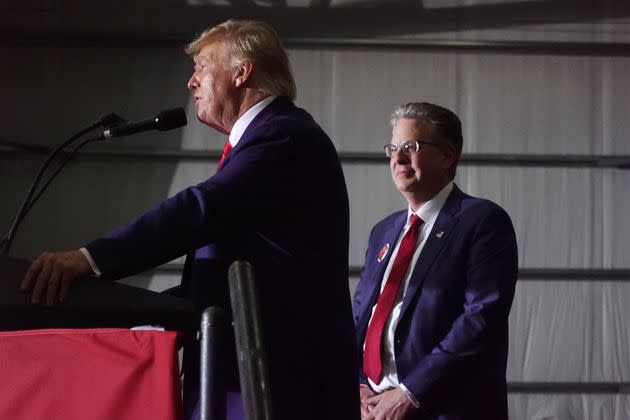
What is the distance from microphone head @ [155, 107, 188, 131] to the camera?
1497 millimetres

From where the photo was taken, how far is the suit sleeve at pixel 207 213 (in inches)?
50.1

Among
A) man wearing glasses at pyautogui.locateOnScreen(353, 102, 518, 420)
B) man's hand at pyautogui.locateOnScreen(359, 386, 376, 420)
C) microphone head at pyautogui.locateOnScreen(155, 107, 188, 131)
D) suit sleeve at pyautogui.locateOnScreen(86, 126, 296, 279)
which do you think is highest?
microphone head at pyautogui.locateOnScreen(155, 107, 188, 131)

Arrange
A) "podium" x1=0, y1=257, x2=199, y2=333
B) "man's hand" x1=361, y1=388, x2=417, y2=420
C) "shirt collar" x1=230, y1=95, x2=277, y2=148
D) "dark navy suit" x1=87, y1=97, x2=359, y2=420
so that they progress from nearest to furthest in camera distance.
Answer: "podium" x1=0, y1=257, x2=199, y2=333
"dark navy suit" x1=87, y1=97, x2=359, y2=420
"shirt collar" x1=230, y1=95, x2=277, y2=148
"man's hand" x1=361, y1=388, x2=417, y2=420

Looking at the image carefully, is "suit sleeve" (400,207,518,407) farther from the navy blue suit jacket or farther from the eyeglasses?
the eyeglasses

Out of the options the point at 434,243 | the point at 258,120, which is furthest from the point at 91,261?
the point at 434,243

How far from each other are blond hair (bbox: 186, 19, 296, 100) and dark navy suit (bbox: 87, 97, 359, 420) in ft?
0.45

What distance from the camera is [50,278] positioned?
1.06 meters

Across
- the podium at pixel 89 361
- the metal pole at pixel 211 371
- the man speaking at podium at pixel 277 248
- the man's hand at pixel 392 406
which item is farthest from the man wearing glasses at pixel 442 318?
the metal pole at pixel 211 371

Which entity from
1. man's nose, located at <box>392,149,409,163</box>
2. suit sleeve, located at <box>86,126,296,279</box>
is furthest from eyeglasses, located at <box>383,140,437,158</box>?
suit sleeve, located at <box>86,126,296,279</box>

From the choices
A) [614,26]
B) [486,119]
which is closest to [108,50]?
[486,119]

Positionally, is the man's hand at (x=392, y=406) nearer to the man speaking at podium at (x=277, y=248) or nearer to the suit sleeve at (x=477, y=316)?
the suit sleeve at (x=477, y=316)

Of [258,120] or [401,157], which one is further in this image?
[401,157]

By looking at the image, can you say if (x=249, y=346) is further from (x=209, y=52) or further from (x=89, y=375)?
(x=209, y=52)

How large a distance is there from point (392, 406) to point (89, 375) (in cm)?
123
